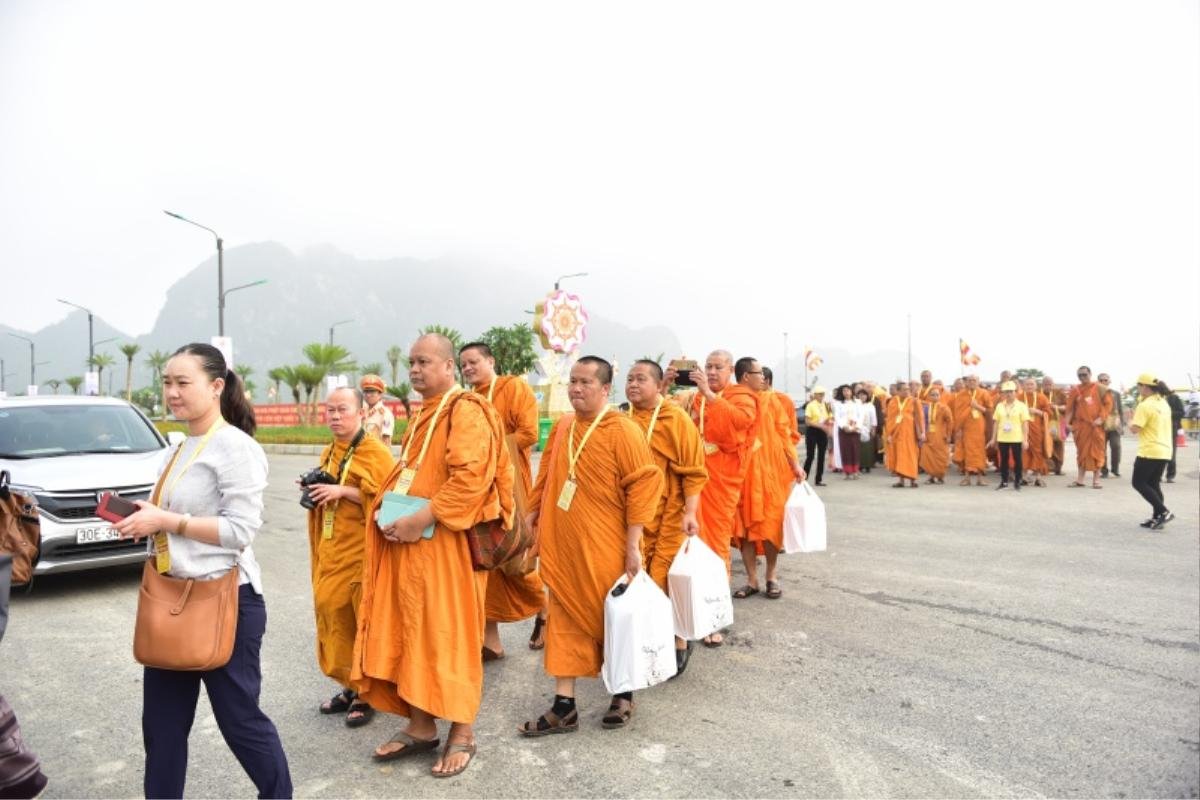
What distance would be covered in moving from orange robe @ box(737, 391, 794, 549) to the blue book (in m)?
3.29

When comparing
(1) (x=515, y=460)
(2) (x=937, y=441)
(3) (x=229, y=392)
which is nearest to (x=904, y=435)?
(2) (x=937, y=441)

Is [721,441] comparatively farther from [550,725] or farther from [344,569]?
[344,569]

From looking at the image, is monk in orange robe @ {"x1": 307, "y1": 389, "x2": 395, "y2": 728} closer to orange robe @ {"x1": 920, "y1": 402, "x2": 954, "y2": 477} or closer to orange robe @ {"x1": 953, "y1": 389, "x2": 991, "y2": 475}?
orange robe @ {"x1": 953, "y1": 389, "x2": 991, "y2": 475}

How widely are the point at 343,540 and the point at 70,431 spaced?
4904mm

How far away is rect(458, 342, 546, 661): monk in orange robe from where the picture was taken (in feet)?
15.1

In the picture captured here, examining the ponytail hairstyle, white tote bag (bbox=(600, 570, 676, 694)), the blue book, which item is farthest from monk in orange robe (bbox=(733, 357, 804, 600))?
the ponytail hairstyle

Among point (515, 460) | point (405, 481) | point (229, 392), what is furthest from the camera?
point (515, 460)

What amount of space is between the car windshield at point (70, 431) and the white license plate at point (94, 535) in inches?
44.6

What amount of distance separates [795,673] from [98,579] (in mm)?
5861

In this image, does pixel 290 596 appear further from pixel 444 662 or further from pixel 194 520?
pixel 194 520

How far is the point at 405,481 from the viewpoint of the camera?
3.34 meters

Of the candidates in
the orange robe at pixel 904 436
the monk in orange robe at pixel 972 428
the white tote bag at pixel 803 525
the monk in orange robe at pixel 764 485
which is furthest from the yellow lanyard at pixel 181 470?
the monk in orange robe at pixel 972 428

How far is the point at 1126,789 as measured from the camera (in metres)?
3.02

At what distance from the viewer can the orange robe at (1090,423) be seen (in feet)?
40.9
